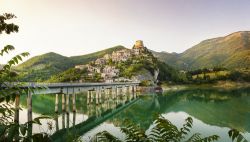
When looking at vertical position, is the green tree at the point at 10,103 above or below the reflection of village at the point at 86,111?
above

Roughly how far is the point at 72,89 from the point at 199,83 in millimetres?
148010

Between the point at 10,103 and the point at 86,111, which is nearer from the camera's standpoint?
the point at 10,103

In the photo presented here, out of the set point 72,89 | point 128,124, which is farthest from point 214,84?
point 128,124

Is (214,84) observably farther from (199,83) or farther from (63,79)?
(63,79)

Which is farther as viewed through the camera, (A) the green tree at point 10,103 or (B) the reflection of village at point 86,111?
(B) the reflection of village at point 86,111

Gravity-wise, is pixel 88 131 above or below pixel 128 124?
below

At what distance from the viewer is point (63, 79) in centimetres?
16362

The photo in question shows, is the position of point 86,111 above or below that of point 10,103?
below

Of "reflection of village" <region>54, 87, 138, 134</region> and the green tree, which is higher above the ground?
the green tree

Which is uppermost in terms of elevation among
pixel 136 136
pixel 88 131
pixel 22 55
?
pixel 22 55

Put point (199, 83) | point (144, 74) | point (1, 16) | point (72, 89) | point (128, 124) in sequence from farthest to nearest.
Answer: point (199, 83), point (144, 74), point (72, 89), point (1, 16), point (128, 124)

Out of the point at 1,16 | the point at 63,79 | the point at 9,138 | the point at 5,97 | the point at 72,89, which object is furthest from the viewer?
the point at 63,79

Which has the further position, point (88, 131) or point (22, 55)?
point (88, 131)

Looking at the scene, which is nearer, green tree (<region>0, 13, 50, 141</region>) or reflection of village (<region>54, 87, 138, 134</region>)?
green tree (<region>0, 13, 50, 141</region>)
